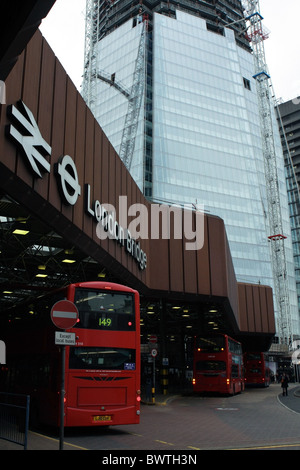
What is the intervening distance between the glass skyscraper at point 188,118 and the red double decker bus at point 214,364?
187ft

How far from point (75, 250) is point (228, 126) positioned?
89641mm

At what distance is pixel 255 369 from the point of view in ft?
155

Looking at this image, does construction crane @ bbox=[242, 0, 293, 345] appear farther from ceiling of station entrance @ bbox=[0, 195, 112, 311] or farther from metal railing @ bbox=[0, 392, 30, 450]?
metal railing @ bbox=[0, 392, 30, 450]

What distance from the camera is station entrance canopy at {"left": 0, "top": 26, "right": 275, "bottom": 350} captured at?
10953mm

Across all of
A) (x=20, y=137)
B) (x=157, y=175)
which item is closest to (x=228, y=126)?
(x=157, y=175)

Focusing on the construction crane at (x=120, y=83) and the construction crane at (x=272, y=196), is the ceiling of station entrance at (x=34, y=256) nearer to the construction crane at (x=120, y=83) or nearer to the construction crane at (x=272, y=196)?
the construction crane at (x=120, y=83)

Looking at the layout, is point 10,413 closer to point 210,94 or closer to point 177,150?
point 177,150

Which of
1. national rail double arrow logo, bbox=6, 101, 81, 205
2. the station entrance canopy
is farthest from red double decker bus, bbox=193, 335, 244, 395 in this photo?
national rail double arrow logo, bbox=6, 101, 81, 205

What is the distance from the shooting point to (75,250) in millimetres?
18062

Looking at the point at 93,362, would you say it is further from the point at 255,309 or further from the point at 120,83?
the point at 120,83

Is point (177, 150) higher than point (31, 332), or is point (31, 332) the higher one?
point (177, 150)

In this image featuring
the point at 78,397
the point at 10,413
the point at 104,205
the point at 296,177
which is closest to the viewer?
the point at 10,413

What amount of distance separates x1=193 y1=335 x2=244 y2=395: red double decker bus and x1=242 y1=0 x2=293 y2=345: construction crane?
73727mm

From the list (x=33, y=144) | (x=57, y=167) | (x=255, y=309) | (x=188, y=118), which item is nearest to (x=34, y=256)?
(x=57, y=167)
